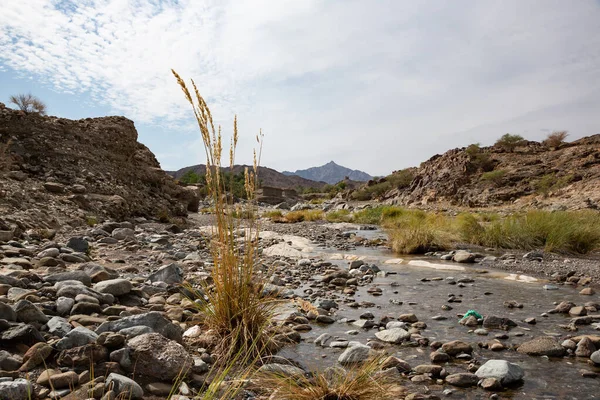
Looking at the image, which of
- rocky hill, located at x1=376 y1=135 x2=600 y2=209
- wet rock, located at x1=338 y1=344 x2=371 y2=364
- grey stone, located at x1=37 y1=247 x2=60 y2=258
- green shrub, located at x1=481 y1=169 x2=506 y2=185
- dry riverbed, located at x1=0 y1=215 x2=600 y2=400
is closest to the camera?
dry riverbed, located at x1=0 y1=215 x2=600 y2=400

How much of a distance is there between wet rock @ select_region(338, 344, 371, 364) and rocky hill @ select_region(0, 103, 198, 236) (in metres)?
5.87

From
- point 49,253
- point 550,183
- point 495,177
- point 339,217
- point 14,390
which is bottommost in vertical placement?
point 14,390

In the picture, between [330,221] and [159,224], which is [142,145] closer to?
[159,224]

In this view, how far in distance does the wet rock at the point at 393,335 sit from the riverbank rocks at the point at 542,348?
35.3 inches

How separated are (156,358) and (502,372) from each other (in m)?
2.26

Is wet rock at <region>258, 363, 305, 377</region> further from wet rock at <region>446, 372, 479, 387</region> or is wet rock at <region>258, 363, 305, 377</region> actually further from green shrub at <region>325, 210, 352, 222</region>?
green shrub at <region>325, 210, 352, 222</region>

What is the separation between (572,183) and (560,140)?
12.8 meters

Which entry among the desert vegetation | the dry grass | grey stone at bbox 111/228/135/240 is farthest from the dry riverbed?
the desert vegetation

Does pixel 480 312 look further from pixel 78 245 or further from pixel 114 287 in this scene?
pixel 78 245

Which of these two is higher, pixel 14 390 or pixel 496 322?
pixel 14 390

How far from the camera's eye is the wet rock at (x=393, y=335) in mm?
3492

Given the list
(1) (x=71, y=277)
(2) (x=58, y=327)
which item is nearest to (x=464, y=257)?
(1) (x=71, y=277)

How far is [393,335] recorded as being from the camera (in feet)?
11.6

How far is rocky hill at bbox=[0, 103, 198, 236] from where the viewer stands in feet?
27.9
